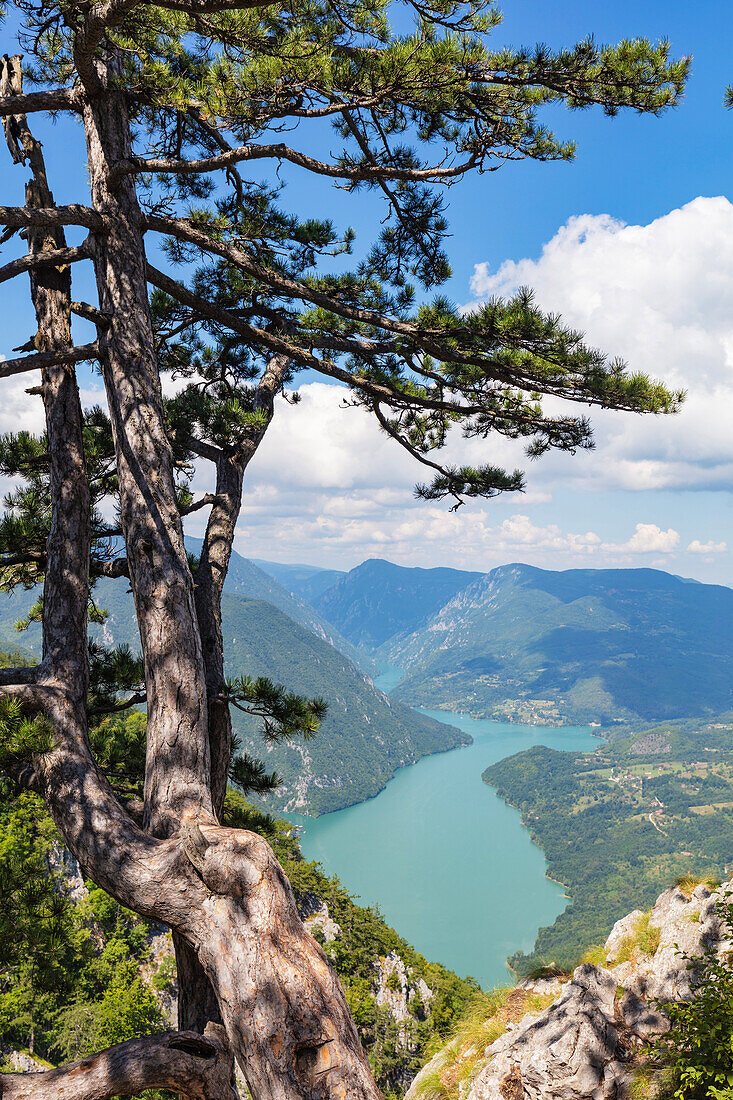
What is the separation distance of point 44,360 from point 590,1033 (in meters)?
5.73

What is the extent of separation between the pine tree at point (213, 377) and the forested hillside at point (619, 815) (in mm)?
60872

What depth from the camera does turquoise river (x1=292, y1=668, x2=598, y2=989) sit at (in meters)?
62.3

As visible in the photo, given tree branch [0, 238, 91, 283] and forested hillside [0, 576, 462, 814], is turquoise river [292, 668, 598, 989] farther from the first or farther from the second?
tree branch [0, 238, 91, 283]

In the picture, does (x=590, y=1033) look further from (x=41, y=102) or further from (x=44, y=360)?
(x=41, y=102)

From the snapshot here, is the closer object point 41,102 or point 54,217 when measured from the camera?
point 54,217

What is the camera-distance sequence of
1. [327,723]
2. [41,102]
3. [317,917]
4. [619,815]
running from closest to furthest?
[41,102] → [317,917] → [327,723] → [619,815]

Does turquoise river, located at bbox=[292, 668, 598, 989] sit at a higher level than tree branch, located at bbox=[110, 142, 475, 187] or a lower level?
lower

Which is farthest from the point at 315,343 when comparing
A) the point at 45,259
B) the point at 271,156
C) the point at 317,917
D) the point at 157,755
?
the point at 317,917

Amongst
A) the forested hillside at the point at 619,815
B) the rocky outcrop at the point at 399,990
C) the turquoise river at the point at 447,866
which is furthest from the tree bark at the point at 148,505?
the forested hillside at the point at 619,815

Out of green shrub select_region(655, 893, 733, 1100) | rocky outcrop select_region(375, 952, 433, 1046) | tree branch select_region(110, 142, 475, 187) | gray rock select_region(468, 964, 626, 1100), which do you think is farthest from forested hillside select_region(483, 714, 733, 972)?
tree branch select_region(110, 142, 475, 187)

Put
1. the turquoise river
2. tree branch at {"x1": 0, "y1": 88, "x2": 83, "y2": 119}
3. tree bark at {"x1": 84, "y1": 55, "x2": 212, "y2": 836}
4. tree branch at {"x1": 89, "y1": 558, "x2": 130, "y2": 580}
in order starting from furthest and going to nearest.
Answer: the turquoise river → tree branch at {"x1": 89, "y1": 558, "x2": 130, "y2": 580} → tree branch at {"x1": 0, "y1": 88, "x2": 83, "y2": 119} → tree bark at {"x1": 84, "y1": 55, "x2": 212, "y2": 836}

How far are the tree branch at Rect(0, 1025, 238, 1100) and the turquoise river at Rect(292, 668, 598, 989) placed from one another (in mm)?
57450

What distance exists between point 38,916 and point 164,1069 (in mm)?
1874

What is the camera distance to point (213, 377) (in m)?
4.34
